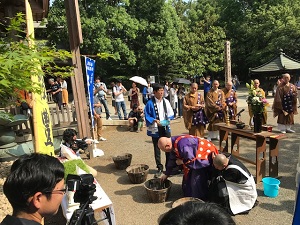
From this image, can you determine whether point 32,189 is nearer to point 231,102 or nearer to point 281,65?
point 231,102

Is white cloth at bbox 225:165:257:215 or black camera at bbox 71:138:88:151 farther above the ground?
black camera at bbox 71:138:88:151

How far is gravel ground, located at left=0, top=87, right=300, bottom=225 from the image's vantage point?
4.00 m

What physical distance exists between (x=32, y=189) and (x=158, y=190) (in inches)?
120

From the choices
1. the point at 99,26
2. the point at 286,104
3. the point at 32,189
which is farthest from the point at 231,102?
the point at 99,26

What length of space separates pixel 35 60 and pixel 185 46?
24030 millimetres

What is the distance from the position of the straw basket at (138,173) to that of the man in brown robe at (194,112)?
2512 millimetres

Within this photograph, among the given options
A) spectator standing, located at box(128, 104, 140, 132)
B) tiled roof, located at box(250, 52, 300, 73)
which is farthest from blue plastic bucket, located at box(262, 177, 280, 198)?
tiled roof, located at box(250, 52, 300, 73)

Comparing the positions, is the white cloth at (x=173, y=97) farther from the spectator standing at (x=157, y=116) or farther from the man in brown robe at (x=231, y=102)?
the spectator standing at (x=157, y=116)

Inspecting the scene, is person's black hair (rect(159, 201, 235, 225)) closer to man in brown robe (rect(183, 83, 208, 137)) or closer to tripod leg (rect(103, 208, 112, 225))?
tripod leg (rect(103, 208, 112, 225))

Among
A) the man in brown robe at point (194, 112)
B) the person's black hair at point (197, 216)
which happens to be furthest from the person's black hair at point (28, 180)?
the man in brown robe at point (194, 112)

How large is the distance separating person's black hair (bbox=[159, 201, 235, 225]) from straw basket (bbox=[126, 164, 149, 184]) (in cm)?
414

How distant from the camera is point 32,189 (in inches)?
60.1

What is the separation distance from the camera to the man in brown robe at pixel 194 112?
7297 mm

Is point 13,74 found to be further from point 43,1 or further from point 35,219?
point 43,1
